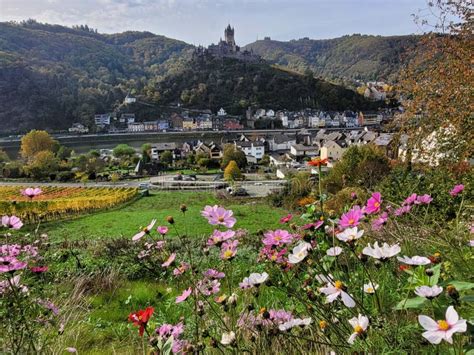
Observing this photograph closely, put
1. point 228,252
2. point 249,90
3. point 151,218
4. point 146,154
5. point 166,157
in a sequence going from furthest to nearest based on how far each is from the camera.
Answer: point 249,90 → point 146,154 → point 166,157 → point 151,218 → point 228,252

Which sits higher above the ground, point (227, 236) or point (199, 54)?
point (199, 54)

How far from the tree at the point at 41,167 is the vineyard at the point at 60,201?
348 inches

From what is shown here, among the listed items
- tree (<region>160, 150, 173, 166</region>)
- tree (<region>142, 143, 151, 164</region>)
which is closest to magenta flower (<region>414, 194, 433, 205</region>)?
tree (<region>142, 143, 151, 164</region>)

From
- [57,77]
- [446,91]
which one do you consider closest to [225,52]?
[57,77]

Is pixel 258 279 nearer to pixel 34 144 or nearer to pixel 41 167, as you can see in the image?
pixel 41 167

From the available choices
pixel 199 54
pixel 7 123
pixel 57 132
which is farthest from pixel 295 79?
pixel 7 123

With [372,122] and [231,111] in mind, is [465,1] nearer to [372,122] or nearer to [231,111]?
[372,122]

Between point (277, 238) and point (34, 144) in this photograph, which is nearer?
point (277, 238)

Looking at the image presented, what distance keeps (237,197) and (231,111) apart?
71282mm

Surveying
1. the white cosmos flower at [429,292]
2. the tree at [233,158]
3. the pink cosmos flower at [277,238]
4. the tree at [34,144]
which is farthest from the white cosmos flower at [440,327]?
the tree at [34,144]

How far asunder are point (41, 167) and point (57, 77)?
76104 mm

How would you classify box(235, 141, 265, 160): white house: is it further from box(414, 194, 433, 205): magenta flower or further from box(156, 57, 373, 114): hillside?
box(156, 57, 373, 114): hillside

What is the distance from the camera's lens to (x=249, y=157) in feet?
149

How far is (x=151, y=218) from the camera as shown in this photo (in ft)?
59.8
